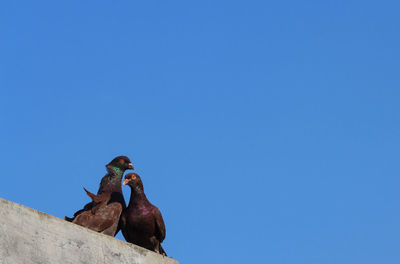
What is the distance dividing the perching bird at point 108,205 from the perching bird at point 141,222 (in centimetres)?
20

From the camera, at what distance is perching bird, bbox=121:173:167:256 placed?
1192cm

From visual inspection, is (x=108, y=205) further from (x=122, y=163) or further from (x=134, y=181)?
(x=122, y=163)

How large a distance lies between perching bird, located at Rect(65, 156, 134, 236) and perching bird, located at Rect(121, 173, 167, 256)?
0.67 feet

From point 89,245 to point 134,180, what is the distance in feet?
8.93

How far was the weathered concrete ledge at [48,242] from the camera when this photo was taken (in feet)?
29.0

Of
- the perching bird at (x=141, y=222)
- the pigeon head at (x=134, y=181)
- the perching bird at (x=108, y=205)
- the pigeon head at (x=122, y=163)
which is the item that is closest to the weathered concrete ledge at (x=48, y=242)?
the perching bird at (x=108, y=205)

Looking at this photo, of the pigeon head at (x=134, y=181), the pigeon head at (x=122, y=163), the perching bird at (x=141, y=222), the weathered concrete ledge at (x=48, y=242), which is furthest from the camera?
the pigeon head at (x=122, y=163)

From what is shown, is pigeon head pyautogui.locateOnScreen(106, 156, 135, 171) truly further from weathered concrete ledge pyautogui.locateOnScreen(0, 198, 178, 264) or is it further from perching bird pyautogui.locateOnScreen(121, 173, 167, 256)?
weathered concrete ledge pyautogui.locateOnScreen(0, 198, 178, 264)

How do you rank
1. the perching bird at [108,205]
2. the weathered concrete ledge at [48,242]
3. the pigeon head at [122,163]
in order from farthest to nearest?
1. the pigeon head at [122,163]
2. the perching bird at [108,205]
3. the weathered concrete ledge at [48,242]

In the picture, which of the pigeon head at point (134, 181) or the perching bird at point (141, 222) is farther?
the pigeon head at point (134, 181)

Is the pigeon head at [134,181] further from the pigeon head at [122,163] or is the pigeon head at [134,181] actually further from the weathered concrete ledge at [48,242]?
the weathered concrete ledge at [48,242]

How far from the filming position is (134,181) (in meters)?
12.3

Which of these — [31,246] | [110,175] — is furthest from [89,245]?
[110,175]

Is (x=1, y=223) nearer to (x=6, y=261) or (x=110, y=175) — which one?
(x=6, y=261)
